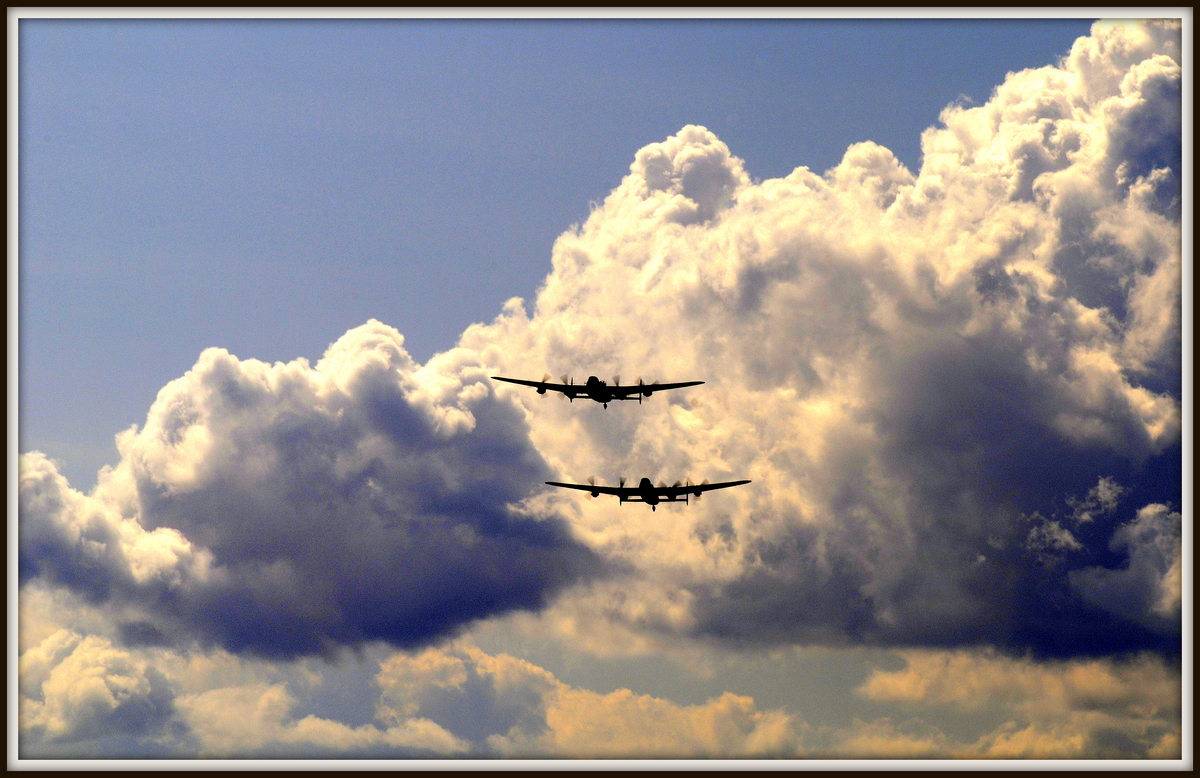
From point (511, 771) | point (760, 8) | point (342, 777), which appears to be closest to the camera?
point (760, 8)

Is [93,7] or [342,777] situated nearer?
[93,7]

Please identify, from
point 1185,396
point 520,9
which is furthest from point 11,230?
point 1185,396

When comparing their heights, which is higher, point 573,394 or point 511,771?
point 573,394

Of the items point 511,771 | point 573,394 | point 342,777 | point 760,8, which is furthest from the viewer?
point 573,394

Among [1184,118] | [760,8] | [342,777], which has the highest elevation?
[760,8]

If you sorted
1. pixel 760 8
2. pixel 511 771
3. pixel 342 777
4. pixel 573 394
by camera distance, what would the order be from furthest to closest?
pixel 573 394
pixel 342 777
pixel 511 771
pixel 760 8

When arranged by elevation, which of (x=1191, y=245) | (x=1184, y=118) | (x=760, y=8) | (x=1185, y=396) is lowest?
(x=1185, y=396)

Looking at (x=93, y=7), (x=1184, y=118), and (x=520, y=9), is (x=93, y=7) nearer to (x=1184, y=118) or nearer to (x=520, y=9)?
(x=520, y=9)

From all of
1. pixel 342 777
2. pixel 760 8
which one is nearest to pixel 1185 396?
pixel 760 8

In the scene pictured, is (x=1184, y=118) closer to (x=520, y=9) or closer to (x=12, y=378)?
(x=520, y=9)
